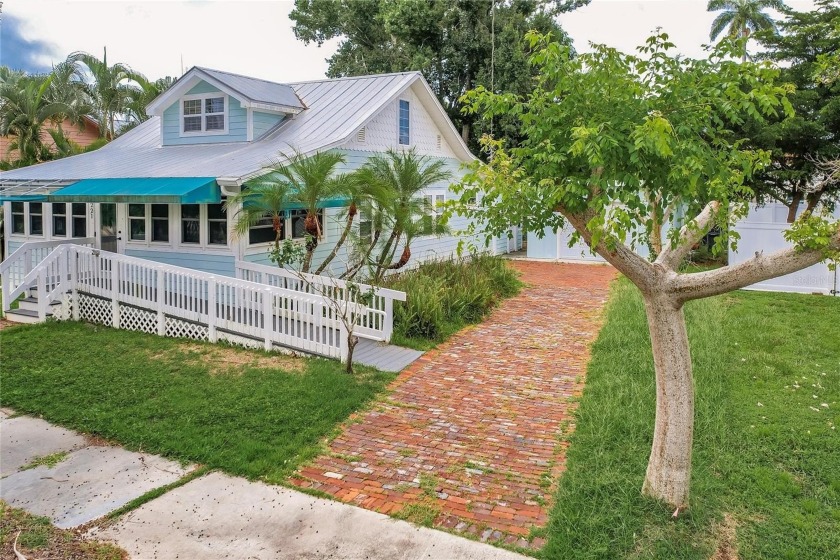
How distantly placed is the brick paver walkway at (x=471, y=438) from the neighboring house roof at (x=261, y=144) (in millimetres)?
5416

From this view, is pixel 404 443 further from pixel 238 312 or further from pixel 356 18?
pixel 356 18

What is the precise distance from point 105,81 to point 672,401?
26112 mm

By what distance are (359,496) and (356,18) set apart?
31.9m

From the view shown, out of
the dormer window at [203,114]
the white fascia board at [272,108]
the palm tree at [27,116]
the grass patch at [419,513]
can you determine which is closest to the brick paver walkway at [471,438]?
the grass patch at [419,513]

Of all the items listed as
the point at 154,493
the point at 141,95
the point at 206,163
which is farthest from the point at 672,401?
the point at 141,95

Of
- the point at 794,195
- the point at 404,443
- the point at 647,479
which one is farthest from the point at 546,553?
the point at 794,195

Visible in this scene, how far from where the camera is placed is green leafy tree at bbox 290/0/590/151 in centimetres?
2864

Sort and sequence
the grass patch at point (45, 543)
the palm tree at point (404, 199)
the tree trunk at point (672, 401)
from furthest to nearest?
the palm tree at point (404, 199) → the tree trunk at point (672, 401) → the grass patch at point (45, 543)

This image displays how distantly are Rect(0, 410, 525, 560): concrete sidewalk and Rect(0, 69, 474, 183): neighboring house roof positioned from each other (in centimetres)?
631

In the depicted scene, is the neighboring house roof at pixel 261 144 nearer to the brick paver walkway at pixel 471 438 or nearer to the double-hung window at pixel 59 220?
the double-hung window at pixel 59 220

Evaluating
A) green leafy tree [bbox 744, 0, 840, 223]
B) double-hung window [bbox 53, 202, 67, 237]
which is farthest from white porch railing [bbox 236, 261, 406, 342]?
green leafy tree [bbox 744, 0, 840, 223]

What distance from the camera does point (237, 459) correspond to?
6.57 metres

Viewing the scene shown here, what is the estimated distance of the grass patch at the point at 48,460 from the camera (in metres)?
6.59

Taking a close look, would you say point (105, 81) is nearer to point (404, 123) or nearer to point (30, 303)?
point (404, 123)
